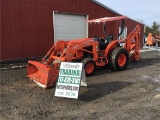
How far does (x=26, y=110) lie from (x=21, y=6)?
8362 mm

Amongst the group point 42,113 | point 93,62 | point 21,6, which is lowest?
point 42,113

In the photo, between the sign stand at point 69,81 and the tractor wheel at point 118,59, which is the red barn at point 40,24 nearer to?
the tractor wheel at point 118,59

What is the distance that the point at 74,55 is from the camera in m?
9.28

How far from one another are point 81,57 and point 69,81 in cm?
324

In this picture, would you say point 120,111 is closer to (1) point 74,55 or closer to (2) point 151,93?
(2) point 151,93

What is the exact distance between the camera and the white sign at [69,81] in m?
6.26

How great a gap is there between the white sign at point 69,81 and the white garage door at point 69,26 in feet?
27.3

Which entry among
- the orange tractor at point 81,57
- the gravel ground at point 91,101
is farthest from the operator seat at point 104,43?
the gravel ground at point 91,101

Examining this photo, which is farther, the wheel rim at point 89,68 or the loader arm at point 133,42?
the loader arm at point 133,42

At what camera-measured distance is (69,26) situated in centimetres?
1550

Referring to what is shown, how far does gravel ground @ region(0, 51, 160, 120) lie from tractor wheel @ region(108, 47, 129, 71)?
3.64ft

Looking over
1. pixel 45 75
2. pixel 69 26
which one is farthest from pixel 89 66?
pixel 69 26

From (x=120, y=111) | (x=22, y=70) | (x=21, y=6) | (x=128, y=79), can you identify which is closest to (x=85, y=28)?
(x=21, y=6)

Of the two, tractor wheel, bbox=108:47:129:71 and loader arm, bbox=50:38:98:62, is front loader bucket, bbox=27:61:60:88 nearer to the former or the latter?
loader arm, bbox=50:38:98:62
